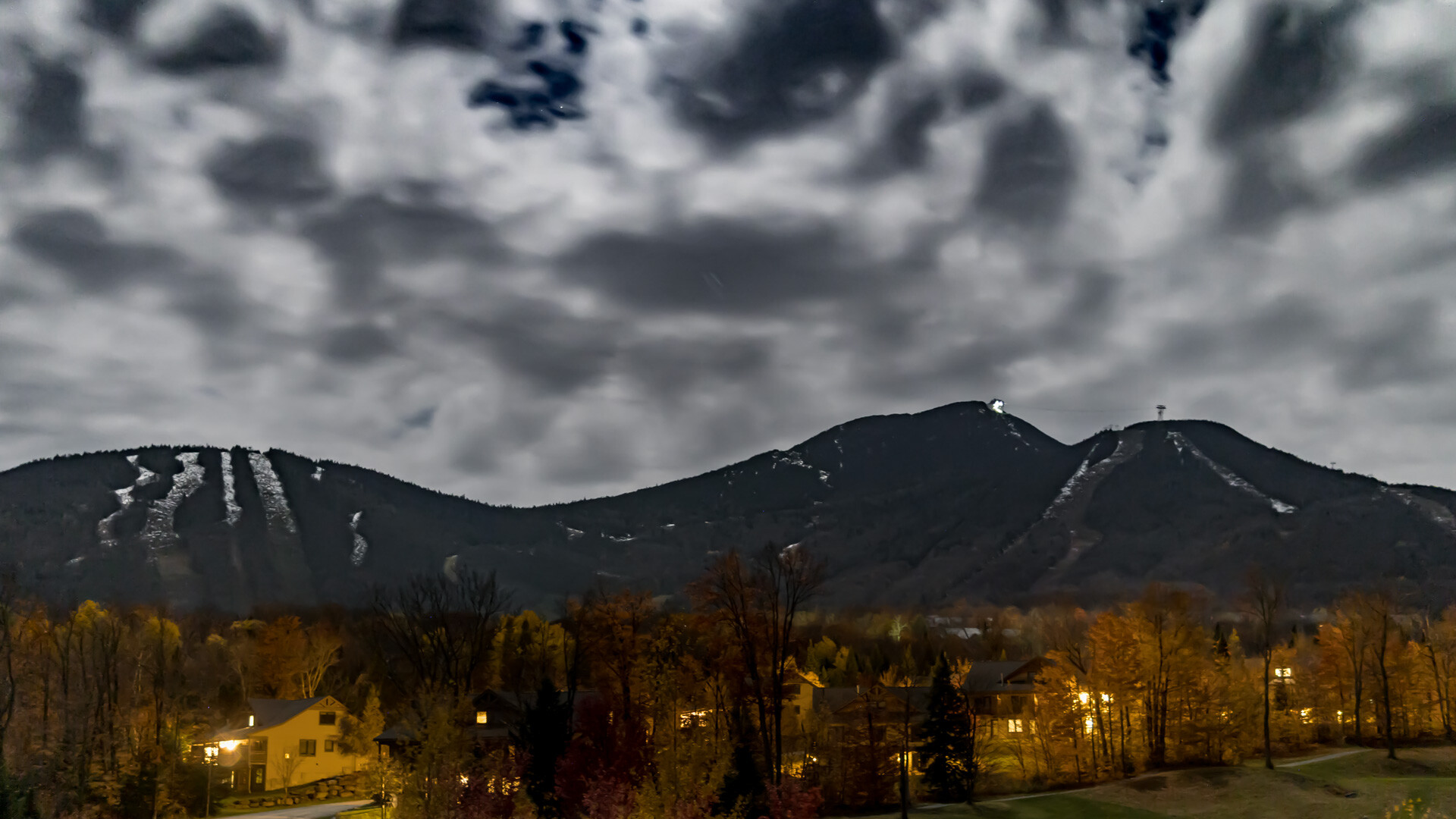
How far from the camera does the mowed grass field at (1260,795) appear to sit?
57.5 metres

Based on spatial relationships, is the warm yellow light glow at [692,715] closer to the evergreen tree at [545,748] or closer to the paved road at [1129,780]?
the evergreen tree at [545,748]

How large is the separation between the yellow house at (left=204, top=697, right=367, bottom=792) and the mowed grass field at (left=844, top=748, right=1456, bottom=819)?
58.0 metres

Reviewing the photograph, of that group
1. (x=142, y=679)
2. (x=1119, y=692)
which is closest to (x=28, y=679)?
(x=142, y=679)

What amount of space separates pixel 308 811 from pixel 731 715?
39718 mm

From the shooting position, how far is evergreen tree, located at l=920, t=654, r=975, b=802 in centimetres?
7075

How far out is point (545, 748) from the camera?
56.6 metres

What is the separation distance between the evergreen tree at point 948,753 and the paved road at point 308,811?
41238mm

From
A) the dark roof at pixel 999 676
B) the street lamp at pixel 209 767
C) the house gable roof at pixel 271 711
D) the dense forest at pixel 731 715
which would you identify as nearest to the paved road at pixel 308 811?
the street lamp at pixel 209 767

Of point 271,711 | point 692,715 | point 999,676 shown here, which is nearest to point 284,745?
point 271,711

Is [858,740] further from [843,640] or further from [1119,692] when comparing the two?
[843,640]

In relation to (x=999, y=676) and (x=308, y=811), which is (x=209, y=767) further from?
(x=999, y=676)

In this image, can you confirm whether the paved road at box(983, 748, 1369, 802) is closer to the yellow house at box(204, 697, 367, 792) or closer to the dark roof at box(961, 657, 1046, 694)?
the dark roof at box(961, 657, 1046, 694)

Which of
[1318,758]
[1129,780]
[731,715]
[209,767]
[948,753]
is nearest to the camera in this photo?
[731,715]

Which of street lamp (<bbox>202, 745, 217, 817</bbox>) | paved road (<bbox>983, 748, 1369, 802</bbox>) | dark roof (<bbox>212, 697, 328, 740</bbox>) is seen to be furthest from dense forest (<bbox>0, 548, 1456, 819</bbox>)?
dark roof (<bbox>212, 697, 328, 740</bbox>)
